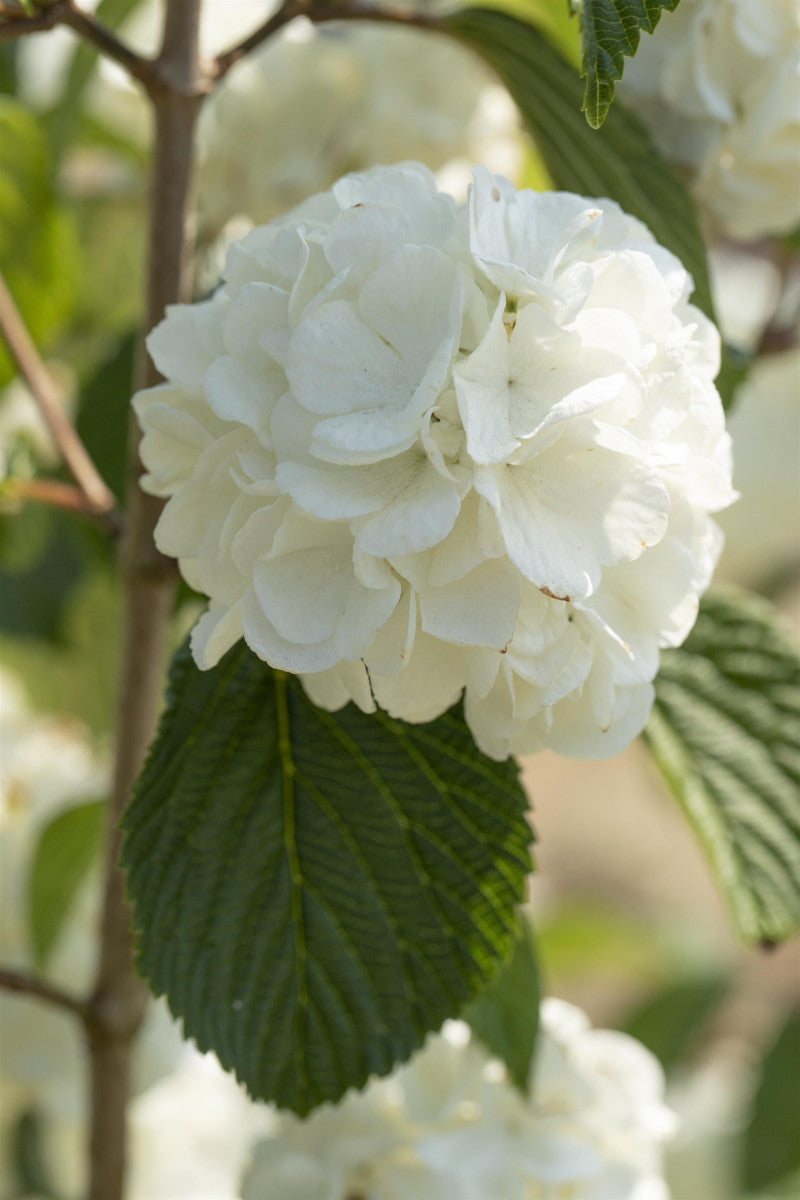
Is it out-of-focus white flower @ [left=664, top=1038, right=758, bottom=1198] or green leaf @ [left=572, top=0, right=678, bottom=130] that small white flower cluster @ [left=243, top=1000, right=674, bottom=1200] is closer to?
green leaf @ [left=572, top=0, right=678, bottom=130]

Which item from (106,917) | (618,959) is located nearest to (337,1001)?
(106,917)

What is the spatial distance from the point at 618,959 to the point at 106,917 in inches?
34.0

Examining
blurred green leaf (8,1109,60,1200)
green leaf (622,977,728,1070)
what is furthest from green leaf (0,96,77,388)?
green leaf (622,977,728,1070)

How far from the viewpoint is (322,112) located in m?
0.68

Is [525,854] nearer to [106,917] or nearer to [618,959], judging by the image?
[106,917]

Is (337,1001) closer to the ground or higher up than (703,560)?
closer to the ground

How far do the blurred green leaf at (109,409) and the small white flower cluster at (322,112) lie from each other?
0.15 meters

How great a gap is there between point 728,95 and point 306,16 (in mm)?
156

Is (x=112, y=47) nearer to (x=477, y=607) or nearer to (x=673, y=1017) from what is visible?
(x=477, y=607)

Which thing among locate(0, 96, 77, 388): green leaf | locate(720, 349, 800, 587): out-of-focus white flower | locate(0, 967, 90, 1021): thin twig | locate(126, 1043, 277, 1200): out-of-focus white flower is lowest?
locate(126, 1043, 277, 1200): out-of-focus white flower

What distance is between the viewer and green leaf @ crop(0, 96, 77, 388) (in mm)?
596

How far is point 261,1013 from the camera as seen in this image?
1.27 feet

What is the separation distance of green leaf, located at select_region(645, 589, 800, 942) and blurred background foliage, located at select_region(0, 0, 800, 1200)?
0.02 metres

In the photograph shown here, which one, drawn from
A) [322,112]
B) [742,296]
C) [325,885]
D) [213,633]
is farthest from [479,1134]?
[742,296]
